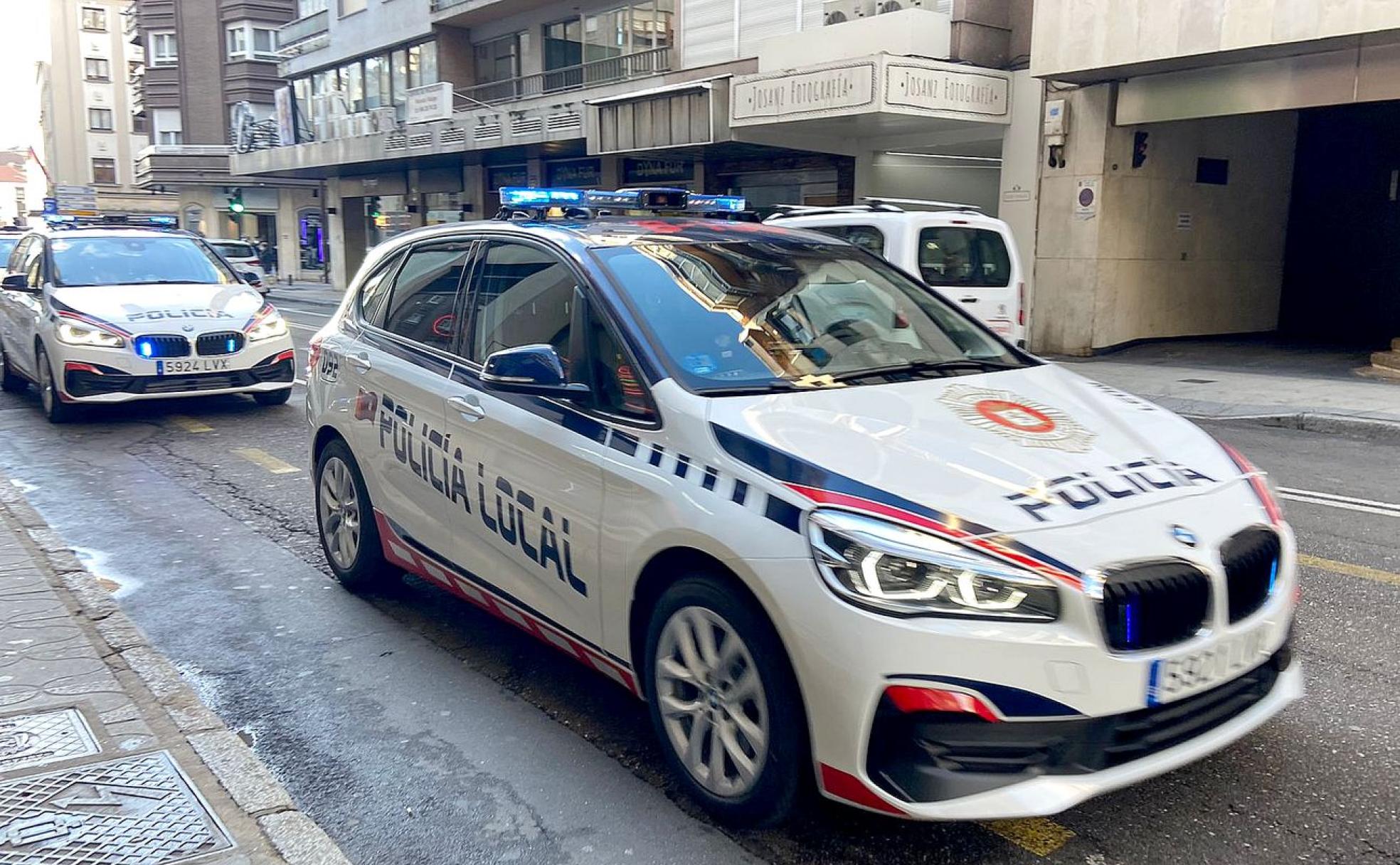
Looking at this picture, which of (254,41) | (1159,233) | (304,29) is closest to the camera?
(1159,233)

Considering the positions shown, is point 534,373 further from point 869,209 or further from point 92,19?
point 92,19

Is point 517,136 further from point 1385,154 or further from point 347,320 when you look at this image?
point 347,320

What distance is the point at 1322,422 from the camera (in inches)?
406

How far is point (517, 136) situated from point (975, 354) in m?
23.4

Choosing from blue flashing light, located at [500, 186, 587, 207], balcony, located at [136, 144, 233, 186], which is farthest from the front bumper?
balcony, located at [136, 144, 233, 186]

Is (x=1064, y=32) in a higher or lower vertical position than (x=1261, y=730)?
higher

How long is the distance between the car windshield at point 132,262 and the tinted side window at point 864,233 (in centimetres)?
601

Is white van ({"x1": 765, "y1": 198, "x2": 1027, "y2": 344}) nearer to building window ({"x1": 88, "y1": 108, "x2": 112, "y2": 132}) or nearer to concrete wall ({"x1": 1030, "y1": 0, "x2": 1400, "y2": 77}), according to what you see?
concrete wall ({"x1": 1030, "y1": 0, "x2": 1400, "y2": 77})

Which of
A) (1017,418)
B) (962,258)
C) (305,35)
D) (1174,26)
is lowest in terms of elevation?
(1017,418)

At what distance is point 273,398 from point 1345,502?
31.2ft

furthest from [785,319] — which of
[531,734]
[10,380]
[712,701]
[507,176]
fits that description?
[507,176]

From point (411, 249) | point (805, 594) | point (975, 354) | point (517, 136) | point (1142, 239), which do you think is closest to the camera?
point (805, 594)

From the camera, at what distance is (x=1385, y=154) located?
707 inches

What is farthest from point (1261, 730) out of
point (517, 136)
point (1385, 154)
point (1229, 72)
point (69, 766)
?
point (517, 136)
